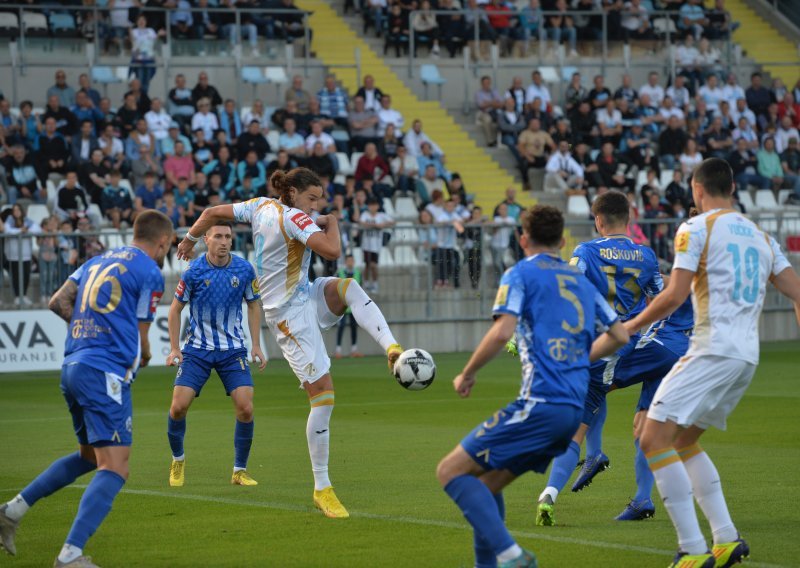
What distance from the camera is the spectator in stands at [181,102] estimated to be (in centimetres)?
2744

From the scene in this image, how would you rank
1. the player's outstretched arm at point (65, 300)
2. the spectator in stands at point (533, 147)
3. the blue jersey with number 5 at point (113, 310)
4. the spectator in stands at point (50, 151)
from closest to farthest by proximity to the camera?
the blue jersey with number 5 at point (113, 310), the player's outstretched arm at point (65, 300), the spectator in stands at point (50, 151), the spectator in stands at point (533, 147)

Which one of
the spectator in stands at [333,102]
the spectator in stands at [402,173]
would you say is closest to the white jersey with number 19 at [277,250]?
the spectator in stands at [402,173]

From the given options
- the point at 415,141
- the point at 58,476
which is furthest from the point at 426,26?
the point at 58,476

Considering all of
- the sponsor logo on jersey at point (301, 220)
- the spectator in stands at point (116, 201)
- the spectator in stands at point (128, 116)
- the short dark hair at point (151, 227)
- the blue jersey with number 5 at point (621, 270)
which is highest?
the short dark hair at point (151, 227)

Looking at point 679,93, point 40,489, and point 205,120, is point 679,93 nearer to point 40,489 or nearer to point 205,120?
point 205,120

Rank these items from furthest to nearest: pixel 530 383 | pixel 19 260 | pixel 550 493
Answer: pixel 19 260 < pixel 550 493 < pixel 530 383

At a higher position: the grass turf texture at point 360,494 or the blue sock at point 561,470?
the blue sock at point 561,470

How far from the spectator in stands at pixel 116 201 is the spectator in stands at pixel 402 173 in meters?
5.97

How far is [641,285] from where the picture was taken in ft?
30.8

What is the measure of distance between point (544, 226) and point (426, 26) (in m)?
26.9

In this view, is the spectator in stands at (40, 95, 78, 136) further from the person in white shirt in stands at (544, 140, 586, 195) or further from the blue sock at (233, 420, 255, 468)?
the blue sock at (233, 420, 255, 468)

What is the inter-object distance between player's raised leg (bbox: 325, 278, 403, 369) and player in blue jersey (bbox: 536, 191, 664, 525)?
1.46m

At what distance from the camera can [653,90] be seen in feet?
107

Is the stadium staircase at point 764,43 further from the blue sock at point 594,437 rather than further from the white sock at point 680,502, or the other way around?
the white sock at point 680,502
